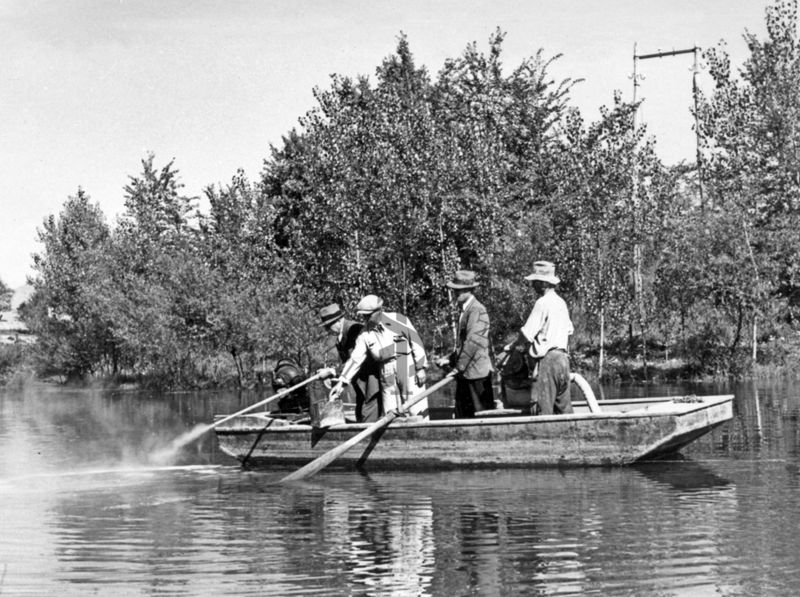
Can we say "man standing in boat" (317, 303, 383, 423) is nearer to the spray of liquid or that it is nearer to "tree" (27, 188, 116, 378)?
the spray of liquid

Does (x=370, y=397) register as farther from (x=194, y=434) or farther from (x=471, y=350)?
(x=194, y=434)

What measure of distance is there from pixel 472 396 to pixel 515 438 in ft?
3.46

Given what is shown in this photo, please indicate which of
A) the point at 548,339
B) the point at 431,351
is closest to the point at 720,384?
the point at 431,351

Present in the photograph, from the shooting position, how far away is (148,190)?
2507 inches

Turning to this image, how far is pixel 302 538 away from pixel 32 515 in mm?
3414

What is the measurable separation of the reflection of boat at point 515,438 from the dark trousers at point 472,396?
8.8 inches

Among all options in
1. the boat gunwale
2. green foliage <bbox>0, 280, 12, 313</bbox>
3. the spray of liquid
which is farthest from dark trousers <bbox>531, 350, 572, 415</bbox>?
green foliage <bbox>0, 280, 12, 313</bbox>

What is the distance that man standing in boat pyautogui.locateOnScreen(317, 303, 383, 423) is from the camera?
15.0 m

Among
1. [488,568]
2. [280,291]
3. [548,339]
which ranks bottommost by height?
[488,568]

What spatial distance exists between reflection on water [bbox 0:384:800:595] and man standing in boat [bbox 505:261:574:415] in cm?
96

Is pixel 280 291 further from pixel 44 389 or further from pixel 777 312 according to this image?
pixel 777 312

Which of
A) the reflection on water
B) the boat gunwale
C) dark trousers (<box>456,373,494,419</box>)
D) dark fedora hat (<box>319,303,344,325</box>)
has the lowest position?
the reflection on water

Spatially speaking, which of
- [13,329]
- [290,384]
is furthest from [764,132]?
[13,329]

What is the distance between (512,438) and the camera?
1397 cm
